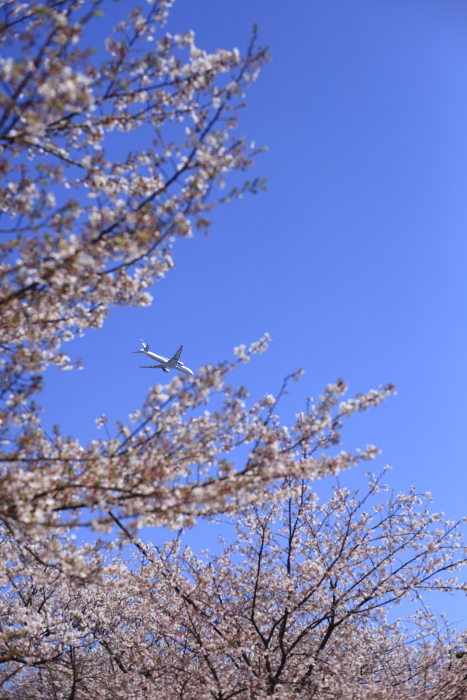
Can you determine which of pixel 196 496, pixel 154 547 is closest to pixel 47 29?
pixel 196 496

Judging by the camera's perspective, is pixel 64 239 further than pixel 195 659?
No

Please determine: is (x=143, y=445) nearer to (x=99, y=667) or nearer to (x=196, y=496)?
(x=196, y=496)

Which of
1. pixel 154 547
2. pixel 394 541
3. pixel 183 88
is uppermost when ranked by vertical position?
pixel 183 88

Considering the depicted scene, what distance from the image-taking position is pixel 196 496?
442 centimetres

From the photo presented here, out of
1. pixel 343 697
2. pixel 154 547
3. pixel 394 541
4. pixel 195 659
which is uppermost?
pixel 154 547

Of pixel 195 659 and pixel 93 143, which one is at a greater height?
pixel 93 143

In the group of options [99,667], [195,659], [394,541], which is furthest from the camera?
[99,667]

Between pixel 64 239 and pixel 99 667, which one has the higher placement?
pixel 64 239

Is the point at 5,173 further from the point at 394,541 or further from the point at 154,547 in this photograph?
the point at 394,541

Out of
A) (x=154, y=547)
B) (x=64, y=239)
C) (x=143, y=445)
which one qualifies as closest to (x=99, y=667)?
(x=154, y=547)

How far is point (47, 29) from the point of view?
3.98 meters

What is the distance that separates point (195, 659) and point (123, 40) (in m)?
10.0

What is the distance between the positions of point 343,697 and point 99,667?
18.1 ft

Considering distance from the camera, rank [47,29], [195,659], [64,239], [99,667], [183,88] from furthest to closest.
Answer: [99,667] < [195,659] < [183,88] < [64,239] < [47,29]
